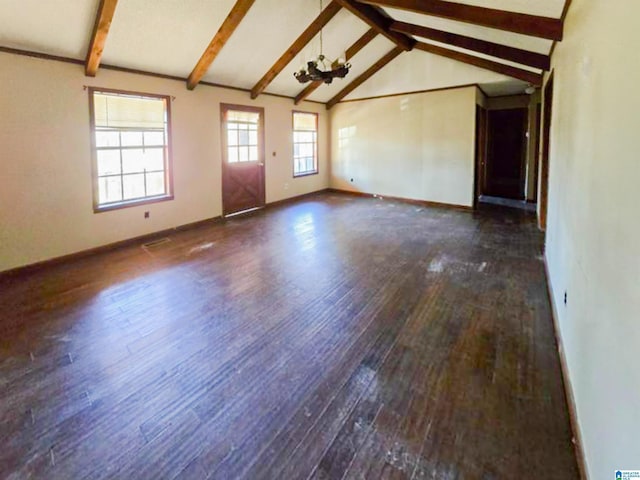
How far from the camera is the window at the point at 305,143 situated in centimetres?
948

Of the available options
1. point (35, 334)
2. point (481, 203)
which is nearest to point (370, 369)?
point (35, 334)

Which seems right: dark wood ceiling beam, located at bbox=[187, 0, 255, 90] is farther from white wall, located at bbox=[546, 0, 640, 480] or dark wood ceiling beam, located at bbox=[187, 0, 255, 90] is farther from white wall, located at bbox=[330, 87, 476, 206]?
white wall, located at bbox=[330, 87, 476, 206]

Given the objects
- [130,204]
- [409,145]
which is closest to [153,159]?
[130,204]

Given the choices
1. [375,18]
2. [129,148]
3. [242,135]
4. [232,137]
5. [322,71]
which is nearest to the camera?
[322,71]

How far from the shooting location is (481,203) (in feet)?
29.6

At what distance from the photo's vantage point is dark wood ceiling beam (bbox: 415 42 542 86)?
6.68m

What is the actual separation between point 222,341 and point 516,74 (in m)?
6.97

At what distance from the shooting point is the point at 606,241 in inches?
63.4

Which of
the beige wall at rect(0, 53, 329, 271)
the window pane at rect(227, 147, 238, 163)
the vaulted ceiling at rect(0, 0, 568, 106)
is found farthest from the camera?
the window pane at rect(227, 147, 238, 163)

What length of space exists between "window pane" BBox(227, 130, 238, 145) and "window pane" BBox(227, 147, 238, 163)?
0.12 meters

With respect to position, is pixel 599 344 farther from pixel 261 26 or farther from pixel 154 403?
pixel 261 26

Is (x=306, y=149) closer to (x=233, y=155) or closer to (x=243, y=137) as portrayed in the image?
(x=243, y=137)

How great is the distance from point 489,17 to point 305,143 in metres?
6.20

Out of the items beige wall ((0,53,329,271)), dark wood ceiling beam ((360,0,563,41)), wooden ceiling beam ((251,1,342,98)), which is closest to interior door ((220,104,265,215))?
wooden ceiling beam ((251,1,342,98))
